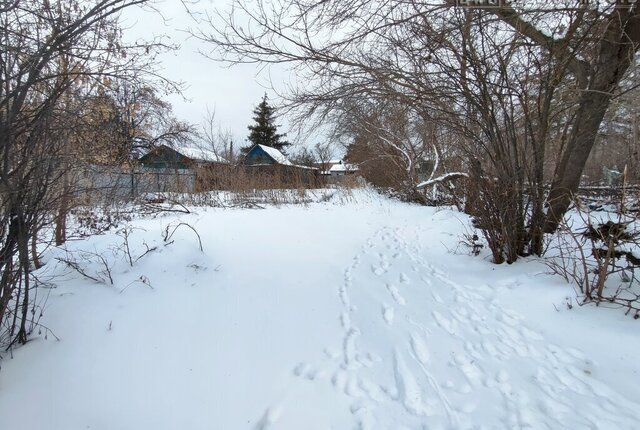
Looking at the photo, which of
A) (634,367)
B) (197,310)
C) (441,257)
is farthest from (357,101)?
(634,367)

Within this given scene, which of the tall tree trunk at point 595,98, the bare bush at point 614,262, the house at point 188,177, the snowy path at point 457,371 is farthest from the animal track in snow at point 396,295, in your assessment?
the house at point 188,177

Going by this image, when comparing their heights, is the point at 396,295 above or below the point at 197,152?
below

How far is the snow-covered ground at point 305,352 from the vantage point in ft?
5.91

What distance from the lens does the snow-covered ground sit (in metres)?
1.80

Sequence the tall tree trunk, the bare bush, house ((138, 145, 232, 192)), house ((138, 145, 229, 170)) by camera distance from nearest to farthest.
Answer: the bare bush → the tall tree trunk → house ((138, 145, 232, 192)) → house ((138, 145, 229, 170))

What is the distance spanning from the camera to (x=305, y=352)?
2426 mm

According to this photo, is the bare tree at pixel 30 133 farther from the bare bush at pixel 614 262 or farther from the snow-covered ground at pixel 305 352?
the bare bush at pixel 614 262

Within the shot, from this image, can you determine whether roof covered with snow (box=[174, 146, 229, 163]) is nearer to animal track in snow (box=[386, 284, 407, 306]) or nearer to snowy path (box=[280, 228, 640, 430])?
animal track in snow (box=[386, 284, 407, 306])

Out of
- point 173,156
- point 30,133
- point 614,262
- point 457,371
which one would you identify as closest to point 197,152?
point 173,156

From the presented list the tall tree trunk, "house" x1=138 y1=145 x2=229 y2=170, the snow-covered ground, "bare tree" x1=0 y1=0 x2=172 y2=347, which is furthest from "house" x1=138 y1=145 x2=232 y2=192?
the tall tree trunk

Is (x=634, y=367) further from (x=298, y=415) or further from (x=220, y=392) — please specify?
(x=220, y=392)

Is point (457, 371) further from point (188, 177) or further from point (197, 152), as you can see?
point (197, 152)

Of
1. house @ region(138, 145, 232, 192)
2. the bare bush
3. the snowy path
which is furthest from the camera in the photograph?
house @ region(138, 145, 232, 192)

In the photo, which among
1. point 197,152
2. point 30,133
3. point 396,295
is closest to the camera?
point 30,133
